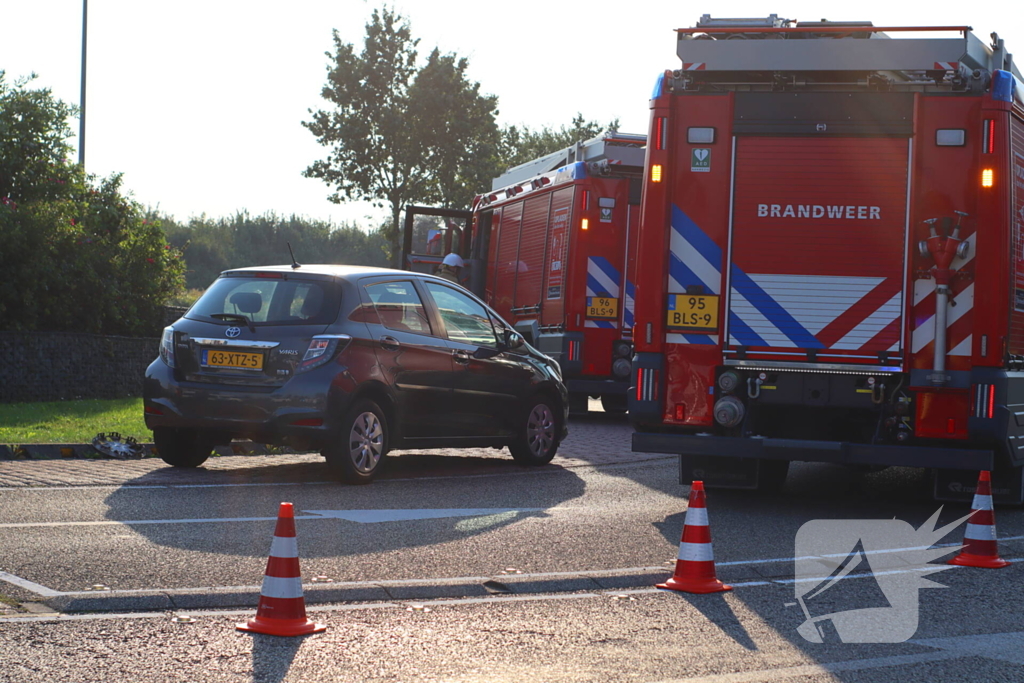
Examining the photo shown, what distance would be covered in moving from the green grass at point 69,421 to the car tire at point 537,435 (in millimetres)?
3580

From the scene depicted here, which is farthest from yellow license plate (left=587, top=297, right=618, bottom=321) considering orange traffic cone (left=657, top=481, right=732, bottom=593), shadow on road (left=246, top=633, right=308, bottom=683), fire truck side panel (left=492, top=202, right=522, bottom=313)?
shadow on road (left=246, top=633, right=308, bottom=683)

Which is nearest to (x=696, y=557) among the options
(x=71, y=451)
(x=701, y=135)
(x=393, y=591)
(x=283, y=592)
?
(x=393, y=591)

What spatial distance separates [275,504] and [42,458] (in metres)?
3.31

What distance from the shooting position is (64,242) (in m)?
19.3

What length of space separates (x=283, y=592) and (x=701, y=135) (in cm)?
530

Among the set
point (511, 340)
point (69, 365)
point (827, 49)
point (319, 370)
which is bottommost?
point (69, 365)

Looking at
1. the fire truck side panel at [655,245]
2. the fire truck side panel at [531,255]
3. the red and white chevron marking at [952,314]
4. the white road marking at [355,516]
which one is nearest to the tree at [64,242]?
the fire truck side panel at [531,255]

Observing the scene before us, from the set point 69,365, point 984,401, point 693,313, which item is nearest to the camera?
point 984,401

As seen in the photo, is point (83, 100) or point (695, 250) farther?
point (83, 100)

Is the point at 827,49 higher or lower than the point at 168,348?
higher

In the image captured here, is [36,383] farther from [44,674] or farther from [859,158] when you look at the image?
[44,674]

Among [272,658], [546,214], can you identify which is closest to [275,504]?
[272,658]

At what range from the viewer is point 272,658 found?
4820 mm

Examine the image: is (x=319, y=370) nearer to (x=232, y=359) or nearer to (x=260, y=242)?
(x=232, y=359)
